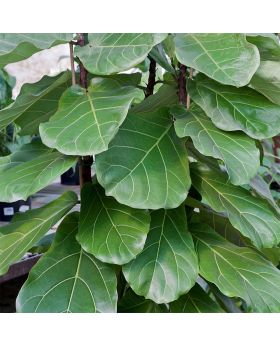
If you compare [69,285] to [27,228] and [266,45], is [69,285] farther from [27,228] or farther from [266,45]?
[266,45]

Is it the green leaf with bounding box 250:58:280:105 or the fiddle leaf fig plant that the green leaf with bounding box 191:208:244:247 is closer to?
the fiddle leaf fig plant

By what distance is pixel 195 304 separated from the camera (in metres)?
0.87

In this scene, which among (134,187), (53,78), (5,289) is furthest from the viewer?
(5,289)

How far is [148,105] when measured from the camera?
98 cm

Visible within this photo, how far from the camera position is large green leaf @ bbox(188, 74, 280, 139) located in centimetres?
79

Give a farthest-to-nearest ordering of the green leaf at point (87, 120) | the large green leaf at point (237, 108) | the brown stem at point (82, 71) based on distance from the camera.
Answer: the brown stem at point (82, 71) < the large green leaf at point (237, 108) < the green leaf at point (87, 120)

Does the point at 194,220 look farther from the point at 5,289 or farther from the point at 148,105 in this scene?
the point at 5,289

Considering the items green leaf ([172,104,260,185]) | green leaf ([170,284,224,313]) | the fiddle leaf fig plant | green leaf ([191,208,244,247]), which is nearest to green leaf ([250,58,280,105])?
the fiddle leaf fig plant

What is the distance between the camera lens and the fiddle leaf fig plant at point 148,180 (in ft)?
2.41

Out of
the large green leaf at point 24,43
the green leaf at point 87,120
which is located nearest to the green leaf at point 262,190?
the green leaf at point 87,120

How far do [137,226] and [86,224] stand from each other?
0.10 metres

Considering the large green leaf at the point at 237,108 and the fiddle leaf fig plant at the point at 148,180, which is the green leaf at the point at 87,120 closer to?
the fiddle leaf fig plant at the point at 148,180

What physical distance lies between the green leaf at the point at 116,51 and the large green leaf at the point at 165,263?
25 centimetres

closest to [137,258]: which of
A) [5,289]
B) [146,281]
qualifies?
[146,281]
